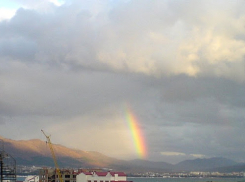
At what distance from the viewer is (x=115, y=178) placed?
177 metres

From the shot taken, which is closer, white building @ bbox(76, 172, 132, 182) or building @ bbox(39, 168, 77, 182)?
white building @ bbox(76, 172, 132, 182)

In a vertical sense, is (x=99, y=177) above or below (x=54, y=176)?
below

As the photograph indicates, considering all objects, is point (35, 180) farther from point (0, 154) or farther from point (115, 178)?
point (0, 154)

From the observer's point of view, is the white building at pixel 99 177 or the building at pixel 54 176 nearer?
the white building at pixel 99 177

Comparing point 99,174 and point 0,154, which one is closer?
point 0,154

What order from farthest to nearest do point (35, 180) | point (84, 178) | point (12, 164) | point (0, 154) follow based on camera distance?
1. point (35, 180)
2. point (84, 178)
3. point (12, 164)
4. point (0, 154)

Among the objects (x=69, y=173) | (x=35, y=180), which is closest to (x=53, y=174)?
(x=69, y=173)

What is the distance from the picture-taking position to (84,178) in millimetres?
176375

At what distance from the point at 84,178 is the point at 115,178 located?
40.3 feet

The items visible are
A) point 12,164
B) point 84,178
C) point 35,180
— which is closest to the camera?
point 12,164

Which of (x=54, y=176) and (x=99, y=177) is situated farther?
(x=54, y=176)

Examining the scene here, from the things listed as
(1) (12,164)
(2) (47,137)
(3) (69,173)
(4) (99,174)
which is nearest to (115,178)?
(4) (99,174)

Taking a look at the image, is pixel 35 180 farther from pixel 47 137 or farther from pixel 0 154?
pixel 0 154

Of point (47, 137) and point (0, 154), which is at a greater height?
point (47, 137)
